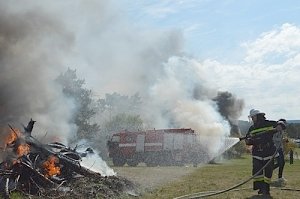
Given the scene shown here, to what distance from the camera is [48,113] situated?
43.7 feet

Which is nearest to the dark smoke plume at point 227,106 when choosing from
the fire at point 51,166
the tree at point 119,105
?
the tree at point 119,105

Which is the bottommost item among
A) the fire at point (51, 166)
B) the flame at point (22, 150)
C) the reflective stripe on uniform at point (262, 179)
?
the reflective stripe on uniform at point (262, 179)

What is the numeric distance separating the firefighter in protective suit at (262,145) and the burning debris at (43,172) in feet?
9.66

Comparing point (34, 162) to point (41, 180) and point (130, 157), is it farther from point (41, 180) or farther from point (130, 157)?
point (130, 157)

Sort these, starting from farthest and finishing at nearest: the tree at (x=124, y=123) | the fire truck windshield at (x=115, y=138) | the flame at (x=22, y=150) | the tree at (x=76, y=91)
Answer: the tree at (x=124, y=123)
the fire truck windshield at (x=115, y=138)
the tree at (x=76, y=91)
the flame at (x=22, y=150)

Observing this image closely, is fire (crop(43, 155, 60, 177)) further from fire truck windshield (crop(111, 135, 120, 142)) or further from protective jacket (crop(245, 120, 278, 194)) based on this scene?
fire truck windshield (crop(111, 135, 120, 142))

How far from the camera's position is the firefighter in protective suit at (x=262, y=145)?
9.70m

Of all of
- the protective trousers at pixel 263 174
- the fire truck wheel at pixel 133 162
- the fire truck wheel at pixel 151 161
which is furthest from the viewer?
the fire truck wheel at pixel 133 162

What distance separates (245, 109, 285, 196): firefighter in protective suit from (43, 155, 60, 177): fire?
163 inches

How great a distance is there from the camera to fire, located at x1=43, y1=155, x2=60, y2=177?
9539mm

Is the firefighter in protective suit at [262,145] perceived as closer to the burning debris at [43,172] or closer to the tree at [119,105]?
the burning debris at [43,172]

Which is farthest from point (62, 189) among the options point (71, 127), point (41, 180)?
point (71, 127)

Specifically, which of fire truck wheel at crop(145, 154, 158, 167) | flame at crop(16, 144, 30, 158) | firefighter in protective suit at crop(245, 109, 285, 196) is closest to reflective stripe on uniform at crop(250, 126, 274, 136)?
firefighter in protective suit at crop(245, 109, 285, 196)

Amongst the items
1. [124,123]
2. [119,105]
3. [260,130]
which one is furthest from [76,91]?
[119,105]
